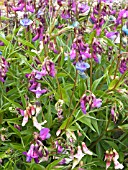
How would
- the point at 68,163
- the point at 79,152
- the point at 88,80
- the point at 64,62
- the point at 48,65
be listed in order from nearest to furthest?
the point at 48,65 < the point at 79,152 < the point at 68,163 < the point at 88,80 < the point at 64,62

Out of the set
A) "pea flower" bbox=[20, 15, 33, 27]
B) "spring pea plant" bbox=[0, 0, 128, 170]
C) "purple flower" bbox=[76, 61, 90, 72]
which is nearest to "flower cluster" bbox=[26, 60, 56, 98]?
"spring pea plant" bbox=[0, 0, 128, 170]

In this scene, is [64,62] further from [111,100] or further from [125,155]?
[125,155]

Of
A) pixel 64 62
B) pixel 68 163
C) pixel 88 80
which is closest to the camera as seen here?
pixel 68 163

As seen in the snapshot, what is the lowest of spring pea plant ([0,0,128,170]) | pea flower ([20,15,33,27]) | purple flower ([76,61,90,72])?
spring pea plant ([0,0,128,170])

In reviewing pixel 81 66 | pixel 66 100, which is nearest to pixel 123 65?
pixel 81 66

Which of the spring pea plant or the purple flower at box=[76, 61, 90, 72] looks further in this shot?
the spring pea plant

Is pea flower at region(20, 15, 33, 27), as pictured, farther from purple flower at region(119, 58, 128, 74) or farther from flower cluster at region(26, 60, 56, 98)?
purple flower at region(119, 58, 128, 74)

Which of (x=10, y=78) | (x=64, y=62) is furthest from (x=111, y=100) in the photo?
(x=10, y=78)

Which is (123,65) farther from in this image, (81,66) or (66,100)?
(66,100)
